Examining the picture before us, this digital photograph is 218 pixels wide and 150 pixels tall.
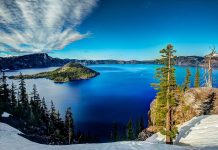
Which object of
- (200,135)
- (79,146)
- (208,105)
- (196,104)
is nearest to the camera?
(79,146)

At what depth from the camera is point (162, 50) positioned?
27016 mm

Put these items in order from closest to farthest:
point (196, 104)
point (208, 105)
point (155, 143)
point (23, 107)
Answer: point (155, 143) < point (208, 105) < point (196, 104) < point (23, 107)

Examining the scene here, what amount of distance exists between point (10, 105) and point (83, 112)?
62.5m

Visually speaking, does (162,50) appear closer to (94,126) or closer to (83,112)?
(94,126)

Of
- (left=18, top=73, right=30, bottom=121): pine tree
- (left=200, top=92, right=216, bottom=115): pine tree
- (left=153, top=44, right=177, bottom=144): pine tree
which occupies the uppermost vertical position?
(left=153, top=44, right=177, bottom=144): pine tree

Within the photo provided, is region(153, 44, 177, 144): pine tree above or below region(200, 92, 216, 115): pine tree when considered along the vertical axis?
above

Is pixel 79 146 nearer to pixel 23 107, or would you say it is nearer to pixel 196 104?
pixel 196 104

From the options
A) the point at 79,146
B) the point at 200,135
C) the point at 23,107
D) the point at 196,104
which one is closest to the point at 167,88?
the point at 200,135

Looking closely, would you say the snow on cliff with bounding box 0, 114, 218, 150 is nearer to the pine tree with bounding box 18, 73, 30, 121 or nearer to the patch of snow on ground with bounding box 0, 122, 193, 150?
the patch of snow on ground with bounding box 0, 122, 193, 150

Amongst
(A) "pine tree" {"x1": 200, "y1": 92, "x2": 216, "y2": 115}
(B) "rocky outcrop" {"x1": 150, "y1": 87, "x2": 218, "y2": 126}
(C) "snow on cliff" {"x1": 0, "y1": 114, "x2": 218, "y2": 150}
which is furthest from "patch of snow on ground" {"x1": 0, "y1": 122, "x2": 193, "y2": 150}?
(A) "pine tree" {"x1": 200, "y1": 92, "x2": 216, "y2": 115}

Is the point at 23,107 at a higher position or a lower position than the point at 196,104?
lower

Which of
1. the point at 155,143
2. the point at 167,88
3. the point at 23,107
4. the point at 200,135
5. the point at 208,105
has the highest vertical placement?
the point at 167,88

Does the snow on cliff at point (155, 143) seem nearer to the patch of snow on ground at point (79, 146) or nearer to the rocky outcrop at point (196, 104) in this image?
the patch of snow on ground at point (79, 146)

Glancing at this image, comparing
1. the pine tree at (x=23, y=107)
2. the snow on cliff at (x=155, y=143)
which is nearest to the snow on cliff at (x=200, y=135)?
the snow on cliff at (x=155, y=143)
